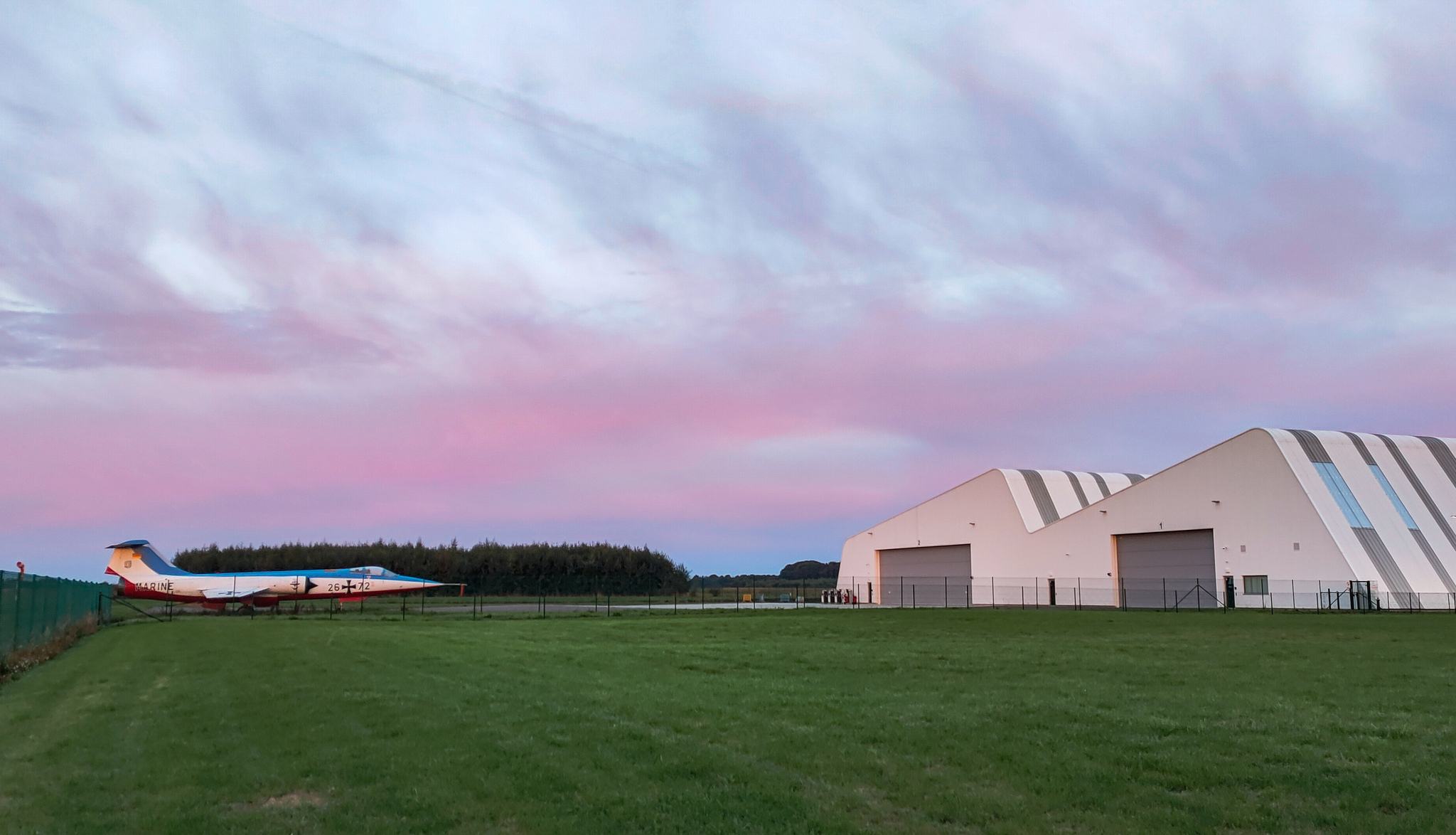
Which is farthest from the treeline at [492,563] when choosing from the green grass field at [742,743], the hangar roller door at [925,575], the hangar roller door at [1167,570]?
the green grass field at [742,743]

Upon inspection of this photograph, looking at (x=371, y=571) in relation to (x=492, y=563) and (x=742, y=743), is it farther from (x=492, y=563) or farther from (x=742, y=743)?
(x=742, y=743)

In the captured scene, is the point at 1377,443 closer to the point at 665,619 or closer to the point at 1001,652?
the point at 665,619

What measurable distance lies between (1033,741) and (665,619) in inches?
1184

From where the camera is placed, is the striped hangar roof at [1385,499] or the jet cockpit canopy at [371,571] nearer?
the striped hangar roof at [1385,499]

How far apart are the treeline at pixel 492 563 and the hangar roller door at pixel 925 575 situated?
75.3 ft

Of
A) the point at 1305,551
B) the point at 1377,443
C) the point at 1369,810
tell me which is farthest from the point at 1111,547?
the point at 1369,810

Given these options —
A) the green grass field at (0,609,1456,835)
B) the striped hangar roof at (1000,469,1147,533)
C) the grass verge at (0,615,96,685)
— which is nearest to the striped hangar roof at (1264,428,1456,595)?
the striped hangar roof at (1000,469,1147,533)

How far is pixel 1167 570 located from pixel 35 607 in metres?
47.8

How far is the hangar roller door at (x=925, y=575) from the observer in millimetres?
62688

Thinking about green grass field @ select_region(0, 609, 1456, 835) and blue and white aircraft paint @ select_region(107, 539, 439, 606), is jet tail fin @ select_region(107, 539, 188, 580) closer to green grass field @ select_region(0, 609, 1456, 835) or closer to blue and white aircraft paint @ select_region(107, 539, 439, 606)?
blue and white aircraft paint @ select_region(107, 539, 439, 606)

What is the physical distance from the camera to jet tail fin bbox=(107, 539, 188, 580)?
55.6 metres

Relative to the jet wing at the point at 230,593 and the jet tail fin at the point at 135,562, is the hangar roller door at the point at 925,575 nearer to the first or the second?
the jet wing at the point at 230,593

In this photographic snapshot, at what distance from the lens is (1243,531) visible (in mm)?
46000

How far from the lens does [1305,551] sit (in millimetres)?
43188
